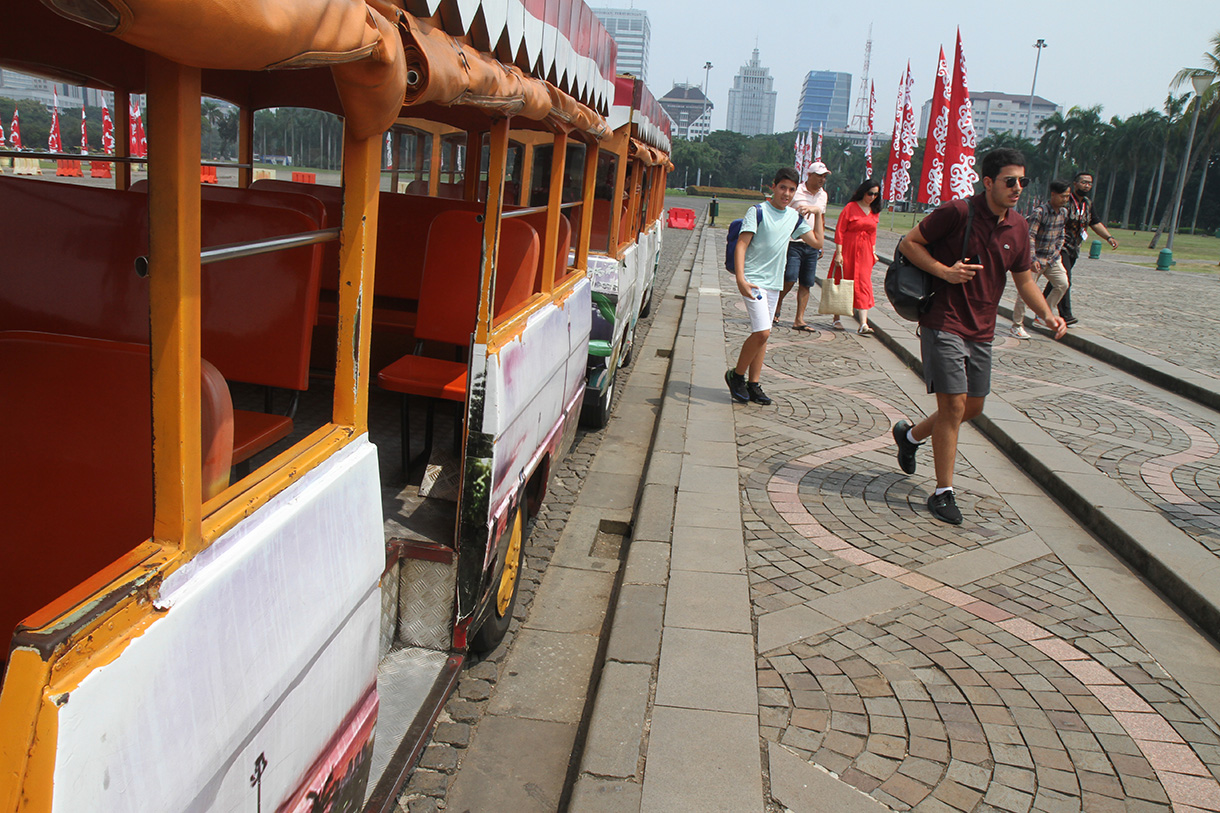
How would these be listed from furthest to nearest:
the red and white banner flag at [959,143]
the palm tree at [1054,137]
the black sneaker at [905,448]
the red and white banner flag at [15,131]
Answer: the palm tree at [1054,137]
the red and white banner flag at [959,143]
the black sneaker at [905,448]
the red and white banner flag at [15,131]

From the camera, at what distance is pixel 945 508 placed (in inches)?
208

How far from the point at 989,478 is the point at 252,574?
556 centimetres

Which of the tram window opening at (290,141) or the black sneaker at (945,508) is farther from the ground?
the tram window opening at (290,141)

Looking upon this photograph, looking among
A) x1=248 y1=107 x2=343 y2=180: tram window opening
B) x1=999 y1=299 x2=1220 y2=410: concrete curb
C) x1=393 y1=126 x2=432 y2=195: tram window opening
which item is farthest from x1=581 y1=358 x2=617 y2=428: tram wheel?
x1=999 y1=299 x2=1220 y2=410: concrete curb

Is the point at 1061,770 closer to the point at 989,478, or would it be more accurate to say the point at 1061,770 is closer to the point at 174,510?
the point at 174,510

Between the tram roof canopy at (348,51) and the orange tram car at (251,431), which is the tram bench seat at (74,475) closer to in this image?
the orange tram car at (251,431)

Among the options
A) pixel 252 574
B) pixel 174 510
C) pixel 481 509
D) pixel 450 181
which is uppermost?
pixel 450 181

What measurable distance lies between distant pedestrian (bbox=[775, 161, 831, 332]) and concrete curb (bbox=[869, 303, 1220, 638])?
9.63ft

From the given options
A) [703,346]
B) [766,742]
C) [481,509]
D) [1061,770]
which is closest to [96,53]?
[481,509]

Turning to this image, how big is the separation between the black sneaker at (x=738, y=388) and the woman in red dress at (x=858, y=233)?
10.8ft

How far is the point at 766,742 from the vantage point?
3.14 m

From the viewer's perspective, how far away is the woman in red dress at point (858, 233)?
10.5 metres

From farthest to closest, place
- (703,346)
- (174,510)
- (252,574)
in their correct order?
(703,346), (252,574), (174,510)

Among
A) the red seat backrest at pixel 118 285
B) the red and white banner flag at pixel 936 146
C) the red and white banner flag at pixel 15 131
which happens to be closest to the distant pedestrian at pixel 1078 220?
the red and white banner flag at pixel 936 146
